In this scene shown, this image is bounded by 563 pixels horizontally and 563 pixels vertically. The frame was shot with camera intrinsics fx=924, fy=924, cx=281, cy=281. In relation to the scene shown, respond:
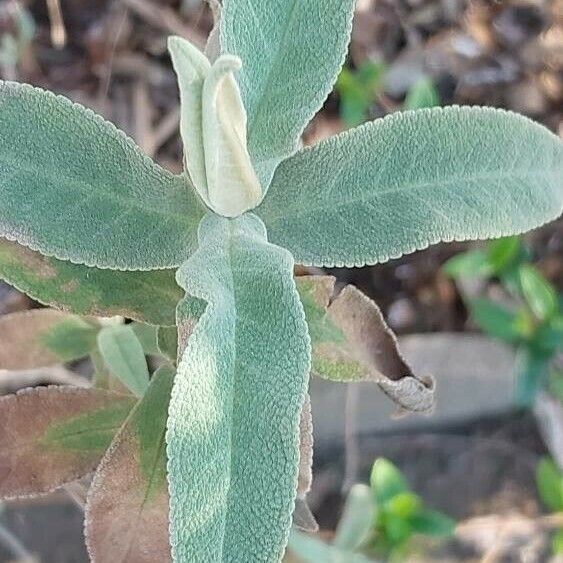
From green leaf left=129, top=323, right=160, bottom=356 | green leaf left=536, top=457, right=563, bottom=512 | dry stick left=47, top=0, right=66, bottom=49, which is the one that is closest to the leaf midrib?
green leaf left=129, top=323, right=160, bottom=356

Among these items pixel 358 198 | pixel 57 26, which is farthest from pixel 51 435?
pixel 57 26

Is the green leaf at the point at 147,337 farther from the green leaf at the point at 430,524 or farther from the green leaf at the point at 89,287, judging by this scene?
the green leaf at the point at 430,524

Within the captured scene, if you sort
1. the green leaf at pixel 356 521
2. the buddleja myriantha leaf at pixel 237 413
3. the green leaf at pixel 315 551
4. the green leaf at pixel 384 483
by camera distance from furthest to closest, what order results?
the green leaf at pixel 384 483
the green leaf at pixel 356 521
the green leaf at pixel 315 551
the buddleja myriantha leaf at pixel 237 413

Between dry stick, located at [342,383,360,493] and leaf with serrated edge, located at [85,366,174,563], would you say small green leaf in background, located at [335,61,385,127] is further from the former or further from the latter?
leaf with serrated edge, located at [85,366,174,563]

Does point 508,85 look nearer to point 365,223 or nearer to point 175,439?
point 365,223

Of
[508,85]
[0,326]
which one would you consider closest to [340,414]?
[508,85]

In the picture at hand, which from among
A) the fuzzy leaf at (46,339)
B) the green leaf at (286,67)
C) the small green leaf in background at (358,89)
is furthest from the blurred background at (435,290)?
the green leaf at (286,67)
